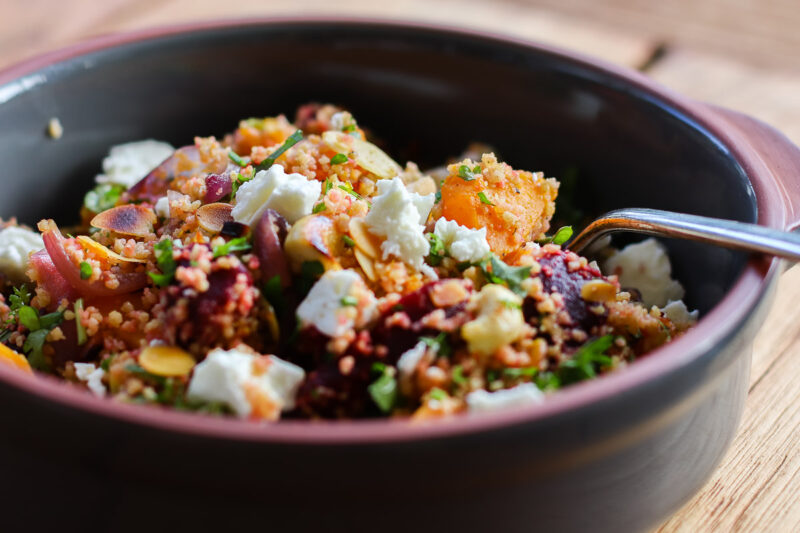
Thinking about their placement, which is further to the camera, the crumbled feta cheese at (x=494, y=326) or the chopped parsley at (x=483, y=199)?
the chopped parsley at (x=483, y=199)

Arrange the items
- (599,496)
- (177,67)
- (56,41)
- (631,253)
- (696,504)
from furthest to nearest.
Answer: (56,41)
(177,67)
(631,253)
(696,504)
(599,496)

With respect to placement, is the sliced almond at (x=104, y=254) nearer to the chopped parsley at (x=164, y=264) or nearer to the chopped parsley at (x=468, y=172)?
the chopped parsley at (x=164, y=264)

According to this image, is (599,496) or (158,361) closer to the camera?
(599,496)

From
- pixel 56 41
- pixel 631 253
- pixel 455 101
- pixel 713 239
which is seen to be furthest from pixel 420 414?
pixel 56 41

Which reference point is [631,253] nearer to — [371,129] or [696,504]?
[696,504]

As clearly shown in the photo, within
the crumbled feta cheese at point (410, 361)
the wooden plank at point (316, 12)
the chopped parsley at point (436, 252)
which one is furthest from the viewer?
the wooden plank at point (316, 12)

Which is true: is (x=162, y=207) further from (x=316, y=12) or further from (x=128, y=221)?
(x=316, y=12)

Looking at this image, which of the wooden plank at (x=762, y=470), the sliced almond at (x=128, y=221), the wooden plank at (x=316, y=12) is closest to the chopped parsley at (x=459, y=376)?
the wooden plank at (x=762, y=470)
